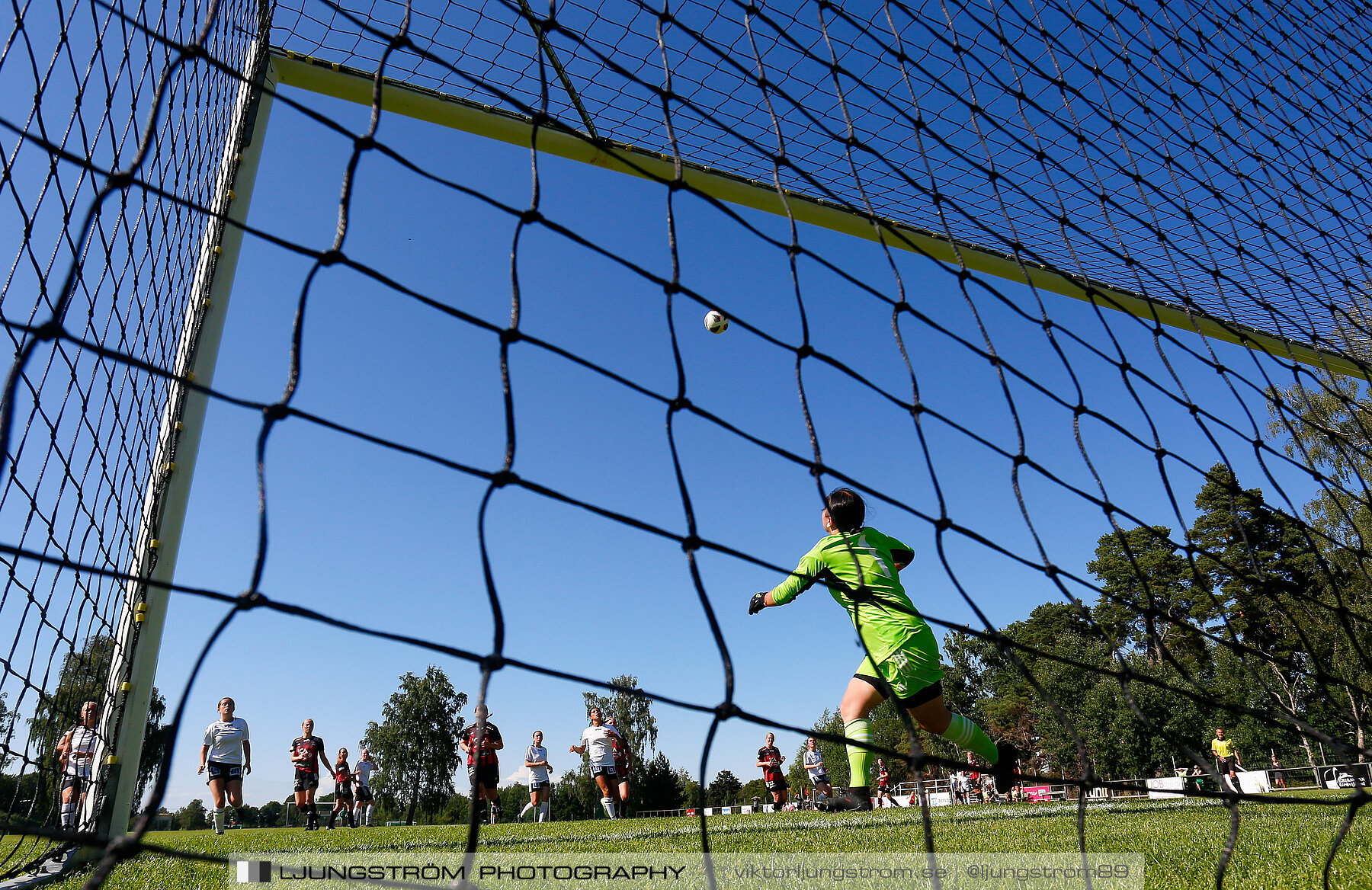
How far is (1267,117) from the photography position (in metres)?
4.23

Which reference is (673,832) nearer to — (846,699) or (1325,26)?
(846,699)

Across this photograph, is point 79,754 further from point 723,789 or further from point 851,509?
point 723,789

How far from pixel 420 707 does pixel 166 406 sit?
41.4 m

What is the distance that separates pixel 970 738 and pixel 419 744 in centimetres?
4173

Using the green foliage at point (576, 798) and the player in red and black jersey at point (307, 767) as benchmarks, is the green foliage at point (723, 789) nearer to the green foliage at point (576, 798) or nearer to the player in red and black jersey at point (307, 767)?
the green foliage at point (576, 798)

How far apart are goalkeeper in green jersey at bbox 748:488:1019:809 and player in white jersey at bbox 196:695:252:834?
5.83m

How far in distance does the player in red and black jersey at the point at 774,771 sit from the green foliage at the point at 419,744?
3083 cm

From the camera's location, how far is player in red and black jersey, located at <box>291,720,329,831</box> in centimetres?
955

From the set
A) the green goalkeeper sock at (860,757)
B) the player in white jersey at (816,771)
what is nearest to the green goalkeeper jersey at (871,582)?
the green goalkeeper sock at (860,757)

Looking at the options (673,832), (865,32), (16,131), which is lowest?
(673,832)

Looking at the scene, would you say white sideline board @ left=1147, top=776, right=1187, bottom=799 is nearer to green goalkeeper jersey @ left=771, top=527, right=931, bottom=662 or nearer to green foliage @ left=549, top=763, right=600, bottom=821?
green goalkeeper jersey @ left=771, top=527, right=931, bottom=662

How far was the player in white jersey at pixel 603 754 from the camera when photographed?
8.81 metres

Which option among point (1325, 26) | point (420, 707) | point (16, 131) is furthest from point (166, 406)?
point (420, 707)

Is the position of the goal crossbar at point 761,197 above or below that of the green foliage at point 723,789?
above
